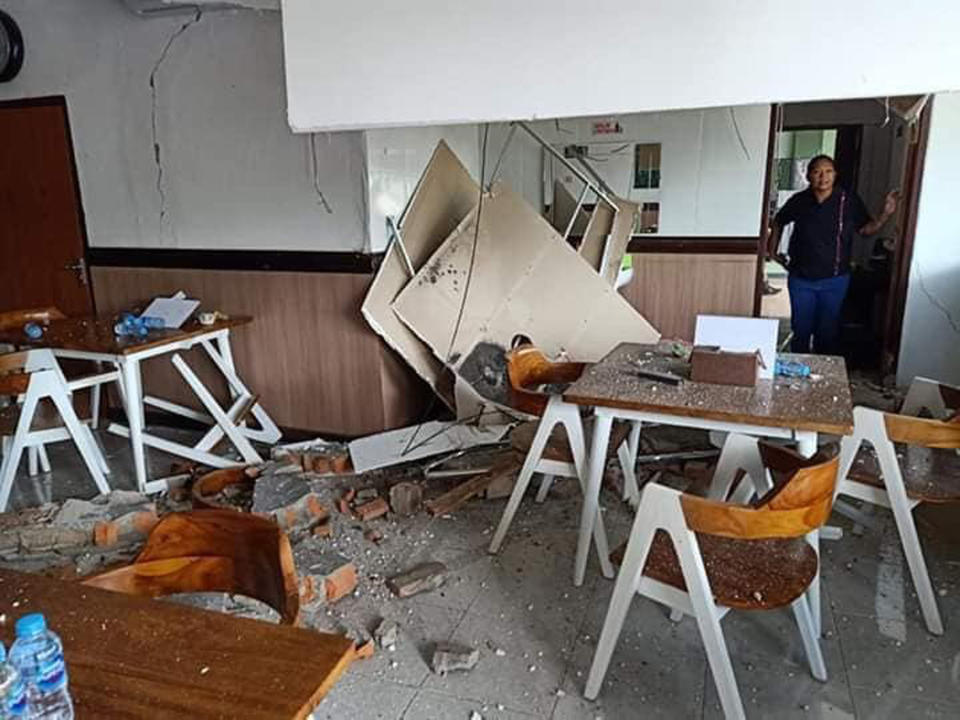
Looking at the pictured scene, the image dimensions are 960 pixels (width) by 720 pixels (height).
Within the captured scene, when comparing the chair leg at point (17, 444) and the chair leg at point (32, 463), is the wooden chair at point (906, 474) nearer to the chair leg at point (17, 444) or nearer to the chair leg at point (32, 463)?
the chair leg at point (17, 444)

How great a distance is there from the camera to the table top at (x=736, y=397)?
208 cm

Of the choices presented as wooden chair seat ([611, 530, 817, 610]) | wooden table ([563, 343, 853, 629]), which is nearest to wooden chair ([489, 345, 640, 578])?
wooden table ([563, 343, 853, 629])

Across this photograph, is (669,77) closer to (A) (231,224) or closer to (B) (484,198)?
(B) (484,198)

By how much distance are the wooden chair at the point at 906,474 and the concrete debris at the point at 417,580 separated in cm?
139

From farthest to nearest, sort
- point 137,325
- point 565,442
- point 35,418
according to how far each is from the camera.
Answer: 1. point 137,325
2. point 35,418
3. point 565,442

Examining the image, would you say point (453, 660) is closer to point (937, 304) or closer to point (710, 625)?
point (710, 625)

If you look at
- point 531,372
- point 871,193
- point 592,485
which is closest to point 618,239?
point 531,372

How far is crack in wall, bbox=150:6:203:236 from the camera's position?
12.0 feet

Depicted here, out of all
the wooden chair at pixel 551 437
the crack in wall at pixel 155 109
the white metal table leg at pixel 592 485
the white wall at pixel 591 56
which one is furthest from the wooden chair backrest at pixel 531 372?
the crack in wall at pixel 155 109

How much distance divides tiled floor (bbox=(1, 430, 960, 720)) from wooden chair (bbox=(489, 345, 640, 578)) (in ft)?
0.54

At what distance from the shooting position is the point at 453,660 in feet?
7.05

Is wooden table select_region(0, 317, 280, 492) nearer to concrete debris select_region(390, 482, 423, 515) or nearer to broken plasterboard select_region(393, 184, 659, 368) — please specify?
concrete debris select_region(390, 482, 423, 515)

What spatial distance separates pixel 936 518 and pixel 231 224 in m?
3.60

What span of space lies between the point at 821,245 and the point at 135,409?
13.0ft
